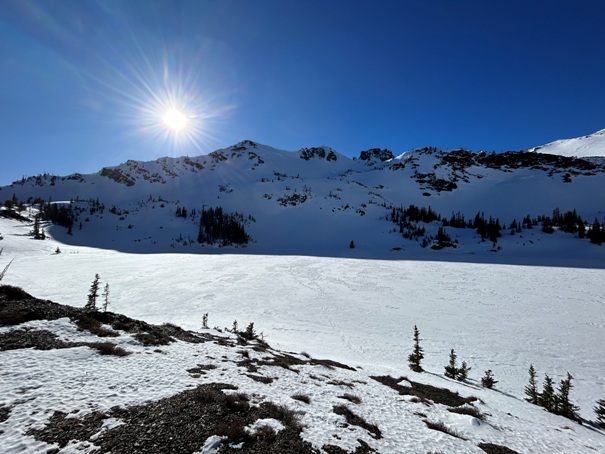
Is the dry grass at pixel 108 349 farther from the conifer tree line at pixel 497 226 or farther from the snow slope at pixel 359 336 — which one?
the conifer tree line at pixel 497 226

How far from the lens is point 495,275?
130ft

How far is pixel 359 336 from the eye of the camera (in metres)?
21.8

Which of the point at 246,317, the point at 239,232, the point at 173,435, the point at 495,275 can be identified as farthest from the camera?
the point at 239,232

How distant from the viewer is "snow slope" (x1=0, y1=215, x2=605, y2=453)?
736 centimetres

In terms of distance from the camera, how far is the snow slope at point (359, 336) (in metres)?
7.36

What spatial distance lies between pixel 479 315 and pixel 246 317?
70.4 feet

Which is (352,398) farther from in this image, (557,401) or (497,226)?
(497,226)

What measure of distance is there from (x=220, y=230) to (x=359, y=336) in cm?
9177

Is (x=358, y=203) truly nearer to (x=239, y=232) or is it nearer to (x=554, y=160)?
(x=239, y=232)

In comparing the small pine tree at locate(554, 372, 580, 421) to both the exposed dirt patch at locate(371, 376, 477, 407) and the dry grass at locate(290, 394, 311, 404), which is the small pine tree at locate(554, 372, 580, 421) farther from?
the dry grass at locate(290, 394, 311, 404)

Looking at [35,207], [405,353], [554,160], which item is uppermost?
[554,160]

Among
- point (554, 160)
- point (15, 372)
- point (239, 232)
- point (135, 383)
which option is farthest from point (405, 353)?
point (554, 160)

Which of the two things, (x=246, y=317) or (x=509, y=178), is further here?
(x=509, y=178)

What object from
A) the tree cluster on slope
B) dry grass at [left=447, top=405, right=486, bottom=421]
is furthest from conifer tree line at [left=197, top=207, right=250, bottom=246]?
dry grass at [left=447, top=405, right=486, bottom=421]
